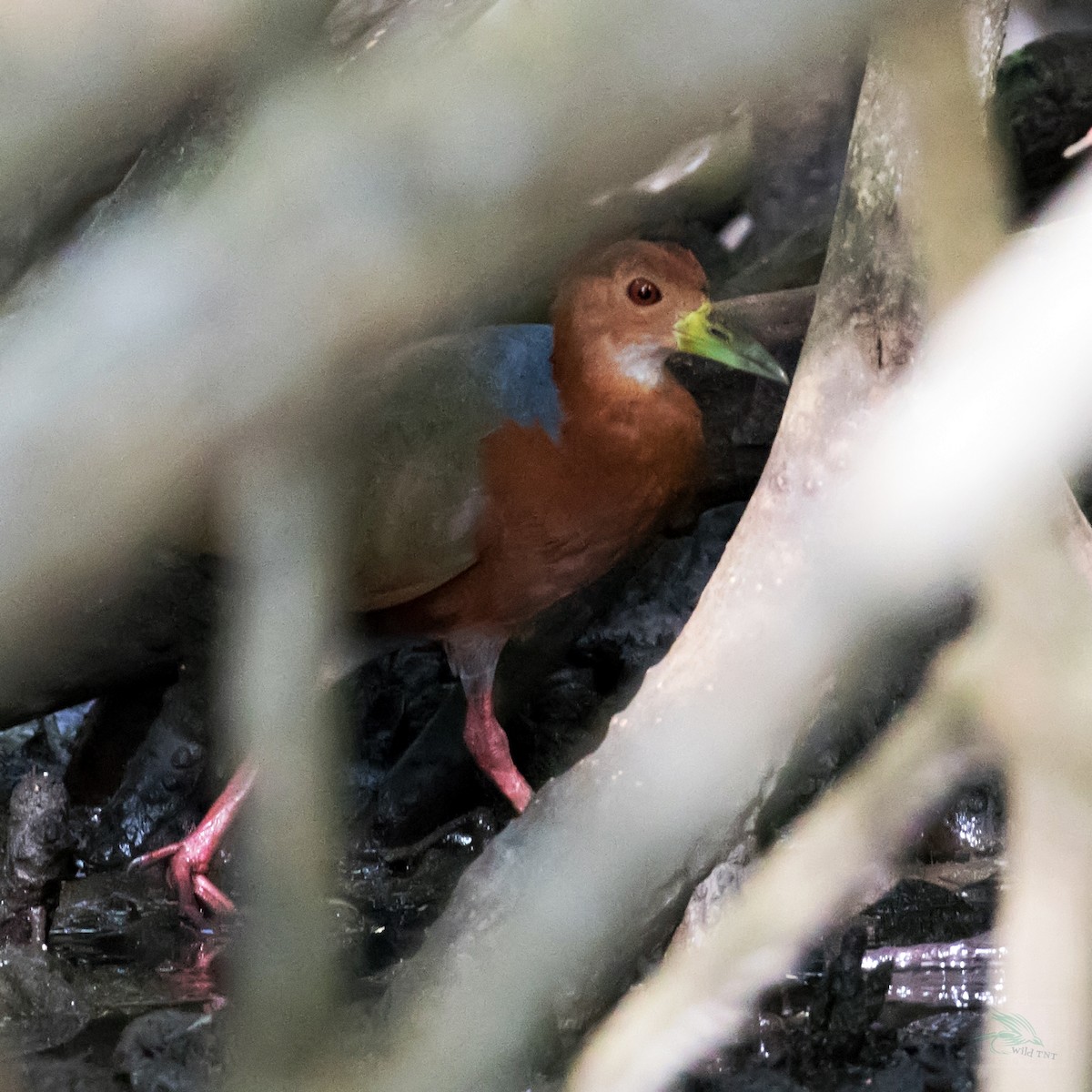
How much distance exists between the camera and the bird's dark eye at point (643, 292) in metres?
2.53

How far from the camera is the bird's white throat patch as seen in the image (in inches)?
101

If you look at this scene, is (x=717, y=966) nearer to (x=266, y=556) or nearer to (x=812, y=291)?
(x=266, y=556)

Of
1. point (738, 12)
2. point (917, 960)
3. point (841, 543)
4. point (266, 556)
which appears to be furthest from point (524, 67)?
point (917, 960)

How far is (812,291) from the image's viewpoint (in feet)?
9.18

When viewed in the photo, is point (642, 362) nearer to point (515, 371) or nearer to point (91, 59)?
point (515, 371)

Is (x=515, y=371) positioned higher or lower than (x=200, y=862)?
higher

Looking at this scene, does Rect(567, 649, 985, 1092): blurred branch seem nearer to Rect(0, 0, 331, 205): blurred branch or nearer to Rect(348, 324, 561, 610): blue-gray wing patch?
Rect(0, 0, 331, 205): blurred branch

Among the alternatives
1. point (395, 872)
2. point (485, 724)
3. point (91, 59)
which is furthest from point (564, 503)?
point (91, 59)

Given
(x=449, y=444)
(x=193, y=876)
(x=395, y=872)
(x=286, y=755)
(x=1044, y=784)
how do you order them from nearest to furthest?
(x=1044, y=784) < (x=286, y=755) < (x=449, y=444) < (x=193, y=876) < (x=395, y=872)

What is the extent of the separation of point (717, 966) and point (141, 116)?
40 cm

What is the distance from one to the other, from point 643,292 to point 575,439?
12.5 inches

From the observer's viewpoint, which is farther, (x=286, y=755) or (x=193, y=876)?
(x=193, y=876)

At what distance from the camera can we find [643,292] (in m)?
2.53

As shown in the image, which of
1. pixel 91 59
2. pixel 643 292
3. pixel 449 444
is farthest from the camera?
pixel 643 292
